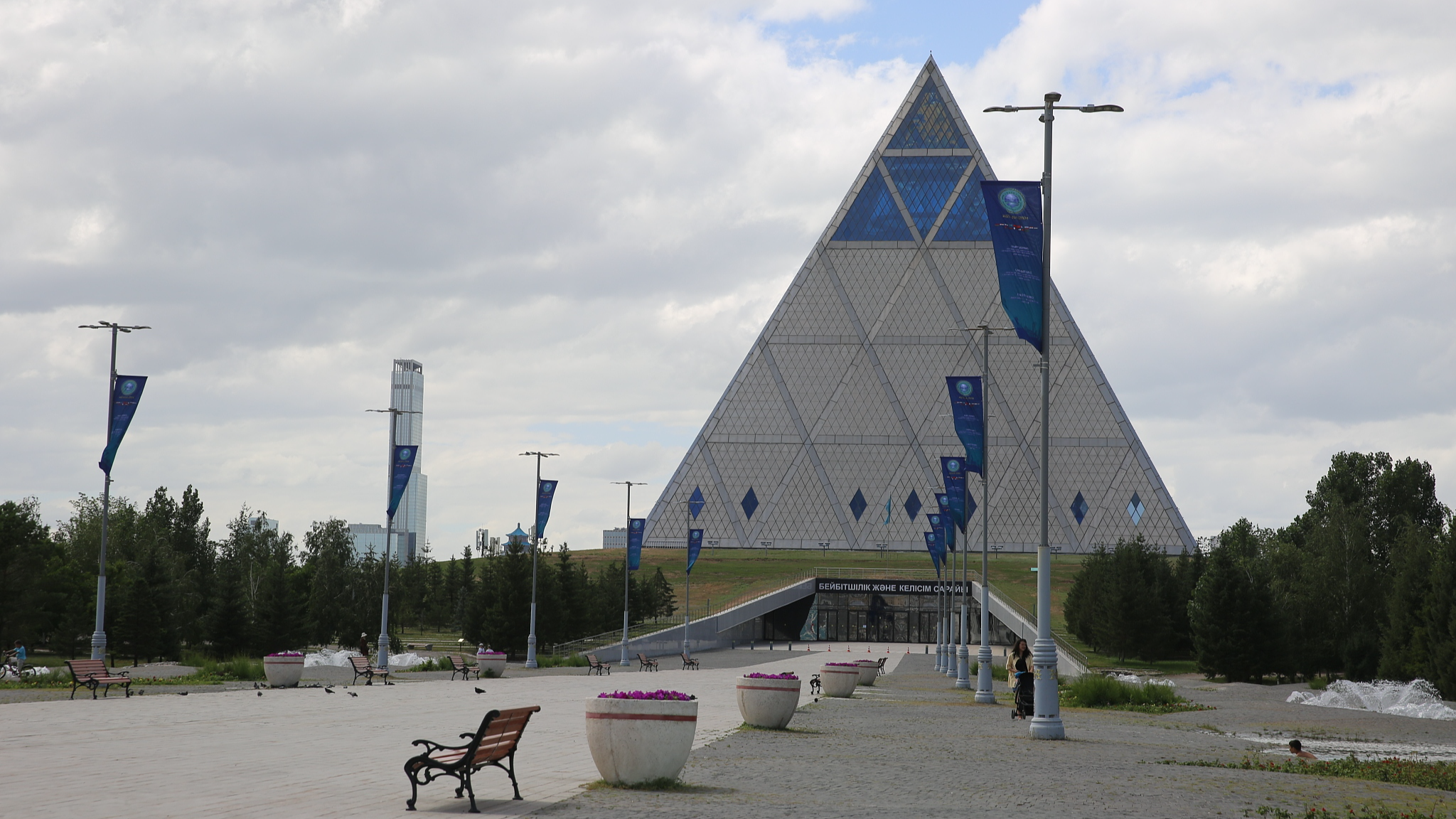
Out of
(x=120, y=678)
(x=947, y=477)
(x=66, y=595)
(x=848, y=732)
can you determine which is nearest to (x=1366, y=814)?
(x=848, y=732)

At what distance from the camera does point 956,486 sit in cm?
3366

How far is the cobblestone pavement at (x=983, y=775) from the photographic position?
980cm

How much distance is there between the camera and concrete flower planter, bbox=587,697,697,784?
10.6 metres

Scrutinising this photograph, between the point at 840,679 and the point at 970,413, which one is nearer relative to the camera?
the point at 840,679

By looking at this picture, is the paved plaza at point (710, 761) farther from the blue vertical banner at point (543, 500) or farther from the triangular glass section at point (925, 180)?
the triangular glass section at point (925, 180)

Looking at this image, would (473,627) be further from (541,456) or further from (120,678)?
(120,678)

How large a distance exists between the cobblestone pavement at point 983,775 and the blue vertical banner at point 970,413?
7.20 metres

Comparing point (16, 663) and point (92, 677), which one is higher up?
point (92, 677)

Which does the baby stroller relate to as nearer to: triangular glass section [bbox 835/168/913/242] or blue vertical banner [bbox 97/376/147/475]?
blue vertical banner [bbox 97/376/147/475]

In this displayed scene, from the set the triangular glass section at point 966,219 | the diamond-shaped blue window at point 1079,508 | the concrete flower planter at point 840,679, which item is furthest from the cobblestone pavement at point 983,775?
the triangular glass section at point 966,219

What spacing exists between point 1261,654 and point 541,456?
26.1m

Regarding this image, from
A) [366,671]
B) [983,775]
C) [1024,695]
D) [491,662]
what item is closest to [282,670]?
[366,671]

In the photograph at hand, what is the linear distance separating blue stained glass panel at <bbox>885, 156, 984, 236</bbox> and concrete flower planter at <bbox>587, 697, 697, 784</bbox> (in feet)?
282

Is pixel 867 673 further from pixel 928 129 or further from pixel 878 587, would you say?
pixel 928 129
